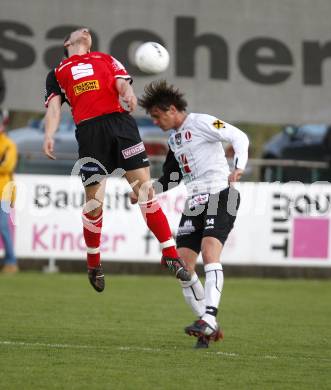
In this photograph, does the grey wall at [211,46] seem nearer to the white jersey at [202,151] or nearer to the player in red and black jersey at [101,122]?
the player in red and black jersey at [101,122]

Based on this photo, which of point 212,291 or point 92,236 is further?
point 92,236

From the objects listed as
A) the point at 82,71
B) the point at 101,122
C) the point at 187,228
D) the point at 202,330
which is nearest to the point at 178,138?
the point at 101,122

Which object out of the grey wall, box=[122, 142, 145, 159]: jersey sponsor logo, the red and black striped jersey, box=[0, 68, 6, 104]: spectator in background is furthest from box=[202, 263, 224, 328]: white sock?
box=[0, 68, 6, 104]: spectator in background

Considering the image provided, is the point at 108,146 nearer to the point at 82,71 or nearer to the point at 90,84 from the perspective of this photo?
the point at 90,84

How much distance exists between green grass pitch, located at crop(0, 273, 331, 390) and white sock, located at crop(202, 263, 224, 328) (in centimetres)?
28

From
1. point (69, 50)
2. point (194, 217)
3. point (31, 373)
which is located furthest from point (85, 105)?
point (31, 373)

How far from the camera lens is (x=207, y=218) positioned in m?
8.76

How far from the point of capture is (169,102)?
8.78 metres

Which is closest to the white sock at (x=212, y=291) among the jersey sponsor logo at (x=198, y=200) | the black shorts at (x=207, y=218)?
the black shorts at (x=207, y=218)

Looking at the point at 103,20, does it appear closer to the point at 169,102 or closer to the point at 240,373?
the point at 169,102

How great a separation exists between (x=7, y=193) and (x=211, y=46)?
4.27 metres

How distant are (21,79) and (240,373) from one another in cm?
1095

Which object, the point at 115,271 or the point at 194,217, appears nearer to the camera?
the point at 194,217

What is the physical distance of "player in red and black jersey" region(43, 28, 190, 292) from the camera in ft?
29.4
